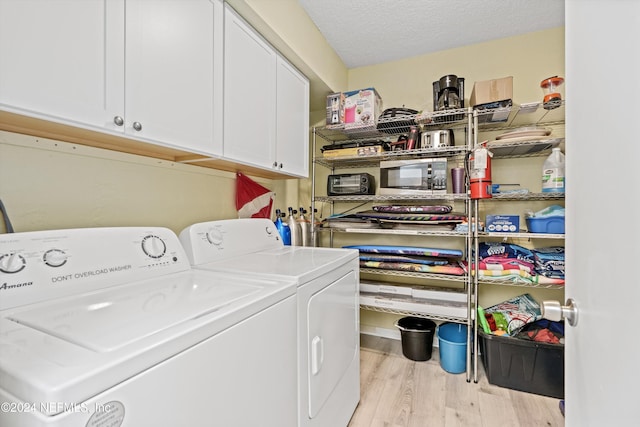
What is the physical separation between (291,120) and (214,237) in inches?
39.4

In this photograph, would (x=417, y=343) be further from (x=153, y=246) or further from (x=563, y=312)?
(x=153, y=246)

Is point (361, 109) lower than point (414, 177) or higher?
higher

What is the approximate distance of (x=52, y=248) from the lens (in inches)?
32.8

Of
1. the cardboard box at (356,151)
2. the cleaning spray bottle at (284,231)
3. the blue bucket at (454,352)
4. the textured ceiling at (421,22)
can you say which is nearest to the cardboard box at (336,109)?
the cardboard box at (356,151)

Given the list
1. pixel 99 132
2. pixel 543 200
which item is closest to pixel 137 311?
pixel 99 132

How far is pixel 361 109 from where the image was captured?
2256 millimetres

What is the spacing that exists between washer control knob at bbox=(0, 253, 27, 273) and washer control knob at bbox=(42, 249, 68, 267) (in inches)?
1.8

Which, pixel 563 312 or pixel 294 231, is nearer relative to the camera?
pixel 563 312

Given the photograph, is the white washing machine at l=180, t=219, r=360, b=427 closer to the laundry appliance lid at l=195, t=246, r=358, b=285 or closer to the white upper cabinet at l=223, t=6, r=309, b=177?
the laundry appliance lid at l=195, t=246, r=358, b=285

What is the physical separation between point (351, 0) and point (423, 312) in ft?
7.33

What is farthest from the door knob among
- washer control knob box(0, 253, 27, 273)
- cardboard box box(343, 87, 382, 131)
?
cardboard box box(343, 87, 382, 131)

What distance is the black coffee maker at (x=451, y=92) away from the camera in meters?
2.06
